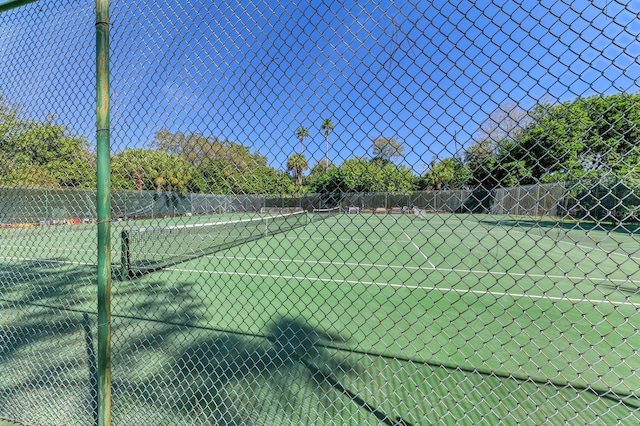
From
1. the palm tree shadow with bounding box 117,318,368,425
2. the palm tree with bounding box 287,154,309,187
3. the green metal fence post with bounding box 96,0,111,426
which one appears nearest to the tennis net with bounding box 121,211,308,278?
the palm tree shadow with bounding box 117,318,368,425

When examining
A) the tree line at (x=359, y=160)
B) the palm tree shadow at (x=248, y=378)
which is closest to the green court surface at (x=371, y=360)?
the palm tree shadow at (x=248, y=378)

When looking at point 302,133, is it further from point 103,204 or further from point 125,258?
point 125,258

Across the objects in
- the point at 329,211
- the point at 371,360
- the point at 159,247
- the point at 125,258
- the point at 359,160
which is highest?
the point at 359,160

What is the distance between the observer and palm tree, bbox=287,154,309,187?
1826mm

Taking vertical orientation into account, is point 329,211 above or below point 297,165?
below

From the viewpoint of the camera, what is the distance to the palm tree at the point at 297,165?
5.99ft

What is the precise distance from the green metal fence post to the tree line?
19.3 inches

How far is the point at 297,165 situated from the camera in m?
1.89

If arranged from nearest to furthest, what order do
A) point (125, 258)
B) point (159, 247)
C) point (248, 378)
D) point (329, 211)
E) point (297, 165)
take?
point (297, 165), point (248, 378), point (329, 211), point (159, 247), point (125, 258)

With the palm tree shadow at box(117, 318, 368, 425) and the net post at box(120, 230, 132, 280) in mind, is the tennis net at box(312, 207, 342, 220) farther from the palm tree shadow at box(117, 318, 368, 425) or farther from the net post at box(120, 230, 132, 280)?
the net post at box(120, 230, 132, 280)

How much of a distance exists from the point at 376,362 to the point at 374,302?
5.75 ft

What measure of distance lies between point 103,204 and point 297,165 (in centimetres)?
109

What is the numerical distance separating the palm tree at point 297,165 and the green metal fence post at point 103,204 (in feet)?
3.32

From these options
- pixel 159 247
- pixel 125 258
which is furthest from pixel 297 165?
pixel 125 258
